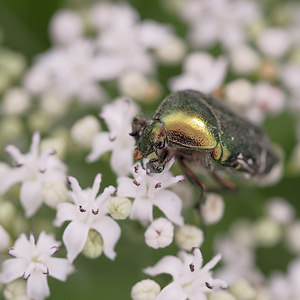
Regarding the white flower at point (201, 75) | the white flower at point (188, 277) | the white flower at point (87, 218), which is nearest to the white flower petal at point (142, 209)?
the white flower at point (87, 218)

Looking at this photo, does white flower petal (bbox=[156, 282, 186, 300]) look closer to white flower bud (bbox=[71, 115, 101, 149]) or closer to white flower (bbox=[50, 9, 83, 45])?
white flower bud (bbox=[71, 115, 101, 149])

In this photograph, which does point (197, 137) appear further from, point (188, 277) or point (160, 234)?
point (188, 277)

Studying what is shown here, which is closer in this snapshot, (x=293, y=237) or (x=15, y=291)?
(x=15, y=291)

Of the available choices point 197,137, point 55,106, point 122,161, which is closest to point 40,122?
point 55,106

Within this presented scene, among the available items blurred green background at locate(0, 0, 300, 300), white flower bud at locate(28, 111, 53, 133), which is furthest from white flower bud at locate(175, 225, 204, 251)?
white flower bud at locate(28, 111, 53, 133)

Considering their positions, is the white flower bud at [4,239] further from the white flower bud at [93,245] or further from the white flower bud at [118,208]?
the white flower bud at [118,208]
